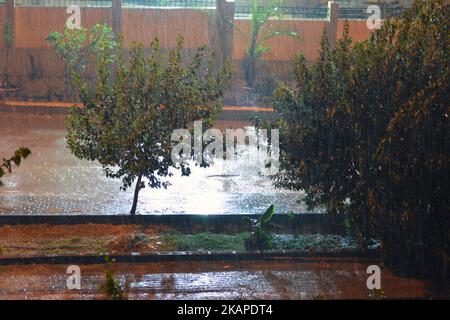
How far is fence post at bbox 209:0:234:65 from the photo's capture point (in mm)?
20719

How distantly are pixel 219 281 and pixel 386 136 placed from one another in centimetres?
248

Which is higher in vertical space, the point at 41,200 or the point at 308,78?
the point at 308,78

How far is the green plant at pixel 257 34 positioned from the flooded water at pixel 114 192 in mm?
7281

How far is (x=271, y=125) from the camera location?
9094mm

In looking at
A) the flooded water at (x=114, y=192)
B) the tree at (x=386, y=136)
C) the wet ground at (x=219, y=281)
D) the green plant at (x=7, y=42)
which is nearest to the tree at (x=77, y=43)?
the green plant at (x=7, y=42)

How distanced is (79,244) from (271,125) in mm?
2881

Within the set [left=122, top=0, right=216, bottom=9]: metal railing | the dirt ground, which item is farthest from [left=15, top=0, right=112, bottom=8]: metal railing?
the dirt ground

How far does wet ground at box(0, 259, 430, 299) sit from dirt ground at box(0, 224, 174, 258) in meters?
0.49

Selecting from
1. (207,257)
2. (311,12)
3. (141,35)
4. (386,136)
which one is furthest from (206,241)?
(311,12)

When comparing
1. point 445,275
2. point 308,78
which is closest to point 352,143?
point 308,78

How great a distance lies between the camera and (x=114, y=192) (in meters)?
11.6

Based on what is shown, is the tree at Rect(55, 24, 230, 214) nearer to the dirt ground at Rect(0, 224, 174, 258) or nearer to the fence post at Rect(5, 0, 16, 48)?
the dirt ground at Rect(0, 224, 174, 258)
